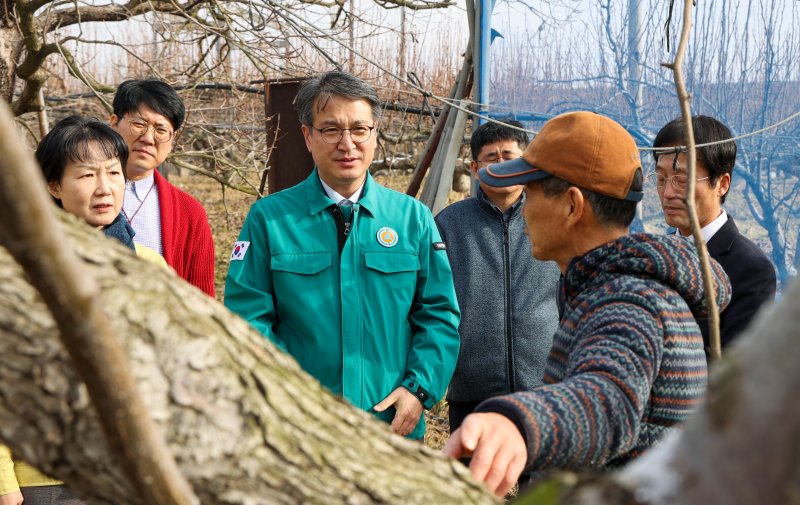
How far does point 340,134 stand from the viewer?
2863 millimetres

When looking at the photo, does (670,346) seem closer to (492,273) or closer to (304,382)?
(304,382)

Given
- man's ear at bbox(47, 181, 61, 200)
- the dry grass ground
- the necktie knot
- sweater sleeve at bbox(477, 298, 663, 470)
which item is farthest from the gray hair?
the dry grass ground

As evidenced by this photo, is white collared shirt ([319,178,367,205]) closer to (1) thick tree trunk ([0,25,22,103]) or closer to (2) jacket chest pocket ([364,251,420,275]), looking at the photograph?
(2) jacket chest pocket ([364,251,420,275])

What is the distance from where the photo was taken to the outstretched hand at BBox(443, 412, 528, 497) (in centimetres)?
126

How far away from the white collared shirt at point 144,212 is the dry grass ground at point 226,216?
2.46m

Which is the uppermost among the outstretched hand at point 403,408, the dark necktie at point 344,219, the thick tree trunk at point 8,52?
the thick tree trunk at point 8,52

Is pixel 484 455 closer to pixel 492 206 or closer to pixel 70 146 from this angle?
pixel 70 146

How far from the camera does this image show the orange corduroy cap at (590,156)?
171 centimetres

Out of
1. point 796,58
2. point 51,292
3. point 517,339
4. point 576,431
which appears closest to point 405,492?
point 576,431

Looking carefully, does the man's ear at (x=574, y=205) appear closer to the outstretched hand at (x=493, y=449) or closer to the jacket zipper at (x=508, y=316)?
the outstretched hand at (x=493, y=449)

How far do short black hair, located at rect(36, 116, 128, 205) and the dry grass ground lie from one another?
9.46 ft

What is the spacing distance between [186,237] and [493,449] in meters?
2.16

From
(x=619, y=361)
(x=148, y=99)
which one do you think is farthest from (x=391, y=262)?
(x=619, y=361)

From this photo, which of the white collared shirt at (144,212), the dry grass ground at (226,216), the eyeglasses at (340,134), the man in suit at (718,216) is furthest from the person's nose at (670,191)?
the dry grass ground at (226,216)
